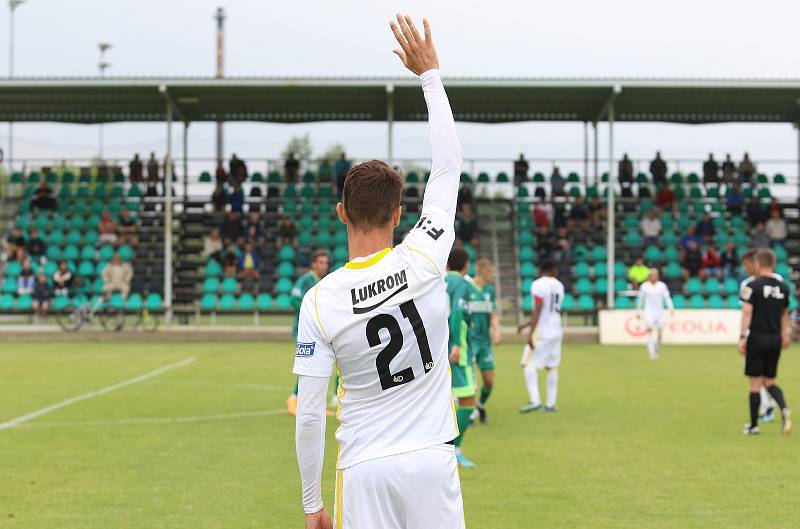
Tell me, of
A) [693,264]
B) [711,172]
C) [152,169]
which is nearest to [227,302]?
Answer: [152,169]

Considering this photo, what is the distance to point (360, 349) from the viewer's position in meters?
3.56

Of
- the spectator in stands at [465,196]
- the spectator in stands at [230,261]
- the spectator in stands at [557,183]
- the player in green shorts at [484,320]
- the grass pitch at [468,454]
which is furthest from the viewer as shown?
the spectator in stands at [557,183]

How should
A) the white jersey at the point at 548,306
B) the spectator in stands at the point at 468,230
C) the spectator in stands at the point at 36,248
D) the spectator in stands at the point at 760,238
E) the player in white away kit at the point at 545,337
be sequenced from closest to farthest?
1. the player in white away kit at the point at 545,337
2. the white jersey at the point at 548,306
3. the spectator in stands at the point at 36,248
4. the spectator in stands at the point at 760,238
5. the spectator in stands at the point at 468,230

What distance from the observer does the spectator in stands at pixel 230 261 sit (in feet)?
110

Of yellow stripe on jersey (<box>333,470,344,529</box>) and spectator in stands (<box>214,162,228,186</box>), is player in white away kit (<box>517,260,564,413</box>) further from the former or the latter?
spectator in stands (<box>214,162,228,186</box>)

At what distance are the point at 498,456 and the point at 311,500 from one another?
23.2ft

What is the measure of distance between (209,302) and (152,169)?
6674mm

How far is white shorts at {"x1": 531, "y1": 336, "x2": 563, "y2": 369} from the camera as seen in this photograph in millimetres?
14484

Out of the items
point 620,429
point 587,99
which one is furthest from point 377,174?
point 587,99

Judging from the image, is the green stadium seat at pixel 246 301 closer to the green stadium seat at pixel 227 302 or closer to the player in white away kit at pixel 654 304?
the green stadium seat at pixel 227 302

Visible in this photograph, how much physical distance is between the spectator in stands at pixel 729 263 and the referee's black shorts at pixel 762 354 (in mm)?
21827

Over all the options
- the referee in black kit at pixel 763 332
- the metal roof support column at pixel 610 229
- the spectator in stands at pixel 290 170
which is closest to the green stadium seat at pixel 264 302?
the spectator in stands at pixel 290 170

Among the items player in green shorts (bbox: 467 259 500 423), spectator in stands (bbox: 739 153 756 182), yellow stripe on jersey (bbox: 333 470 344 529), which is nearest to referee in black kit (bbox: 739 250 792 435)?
player in green shorts (bbox: 467 259 500 423)

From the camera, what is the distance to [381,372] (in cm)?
357
